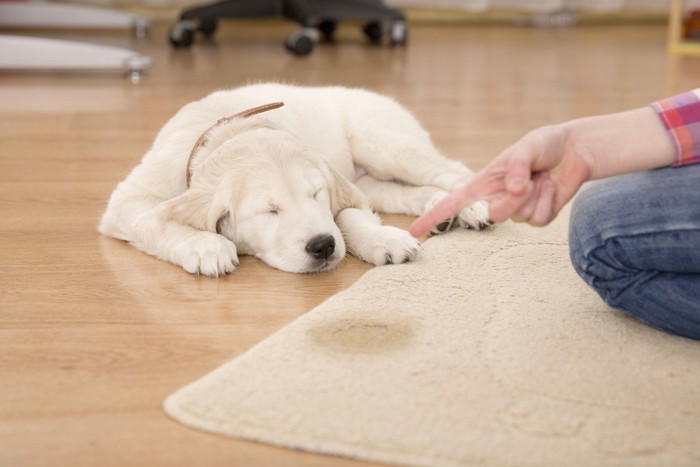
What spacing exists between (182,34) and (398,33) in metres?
1.14

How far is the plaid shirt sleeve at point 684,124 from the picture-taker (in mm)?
1344

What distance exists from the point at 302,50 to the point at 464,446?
3.68 metres

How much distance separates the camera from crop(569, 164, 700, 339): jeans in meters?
1.36

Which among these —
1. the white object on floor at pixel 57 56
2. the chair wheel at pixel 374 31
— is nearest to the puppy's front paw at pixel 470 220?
the white object on floor at pixel 57 56

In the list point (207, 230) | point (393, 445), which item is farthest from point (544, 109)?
point (393, 445)

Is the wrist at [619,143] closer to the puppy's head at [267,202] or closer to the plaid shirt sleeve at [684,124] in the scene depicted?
the plaid shirt sleeve at [684,124]

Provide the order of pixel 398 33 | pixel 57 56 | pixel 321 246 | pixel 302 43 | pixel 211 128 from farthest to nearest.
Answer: pixel 398 33
pixel 302 43
pixel 57 56
pixel 211 128
pixel 321 246

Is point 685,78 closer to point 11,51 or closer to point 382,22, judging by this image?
point 382,22

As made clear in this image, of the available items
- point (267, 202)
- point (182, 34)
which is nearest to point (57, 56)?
point (182, 34)

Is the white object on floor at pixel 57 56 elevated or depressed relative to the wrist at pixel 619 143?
depressed

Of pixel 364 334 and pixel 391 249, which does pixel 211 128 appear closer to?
pixel 391 249

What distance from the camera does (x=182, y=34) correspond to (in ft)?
16.1

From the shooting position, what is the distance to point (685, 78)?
420 cm

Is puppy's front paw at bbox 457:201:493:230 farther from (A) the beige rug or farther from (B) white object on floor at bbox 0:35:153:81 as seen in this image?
(B) white object on floor at bbox 0:35:153:81
